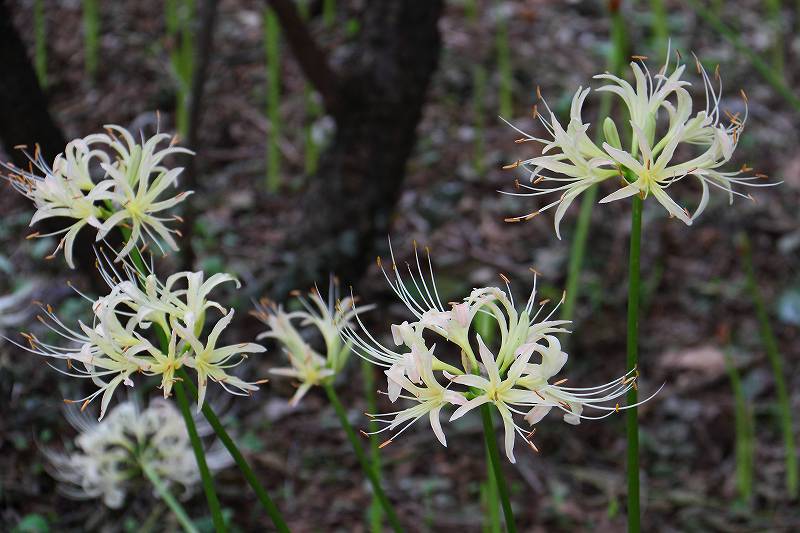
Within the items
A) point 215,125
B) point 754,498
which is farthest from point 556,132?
point 215,125

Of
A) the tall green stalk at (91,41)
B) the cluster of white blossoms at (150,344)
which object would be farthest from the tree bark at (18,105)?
the tall green stalk at (91,41)

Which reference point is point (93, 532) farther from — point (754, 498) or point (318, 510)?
point (754, 498)

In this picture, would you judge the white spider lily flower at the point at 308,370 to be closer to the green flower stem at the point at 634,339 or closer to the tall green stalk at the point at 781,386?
the green flower stem at the point at 634,339

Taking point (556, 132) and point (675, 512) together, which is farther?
point (675, 512)

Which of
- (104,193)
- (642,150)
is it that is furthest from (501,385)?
(104,193)

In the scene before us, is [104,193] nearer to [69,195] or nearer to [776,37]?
[69,195]

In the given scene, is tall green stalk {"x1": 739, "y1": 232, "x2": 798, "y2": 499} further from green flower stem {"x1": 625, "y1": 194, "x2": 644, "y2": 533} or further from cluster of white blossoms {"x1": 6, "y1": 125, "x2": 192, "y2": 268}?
cluster of white blossoms {"x1": 6, "y1": 125, "x2": 192, "y2": 268}
